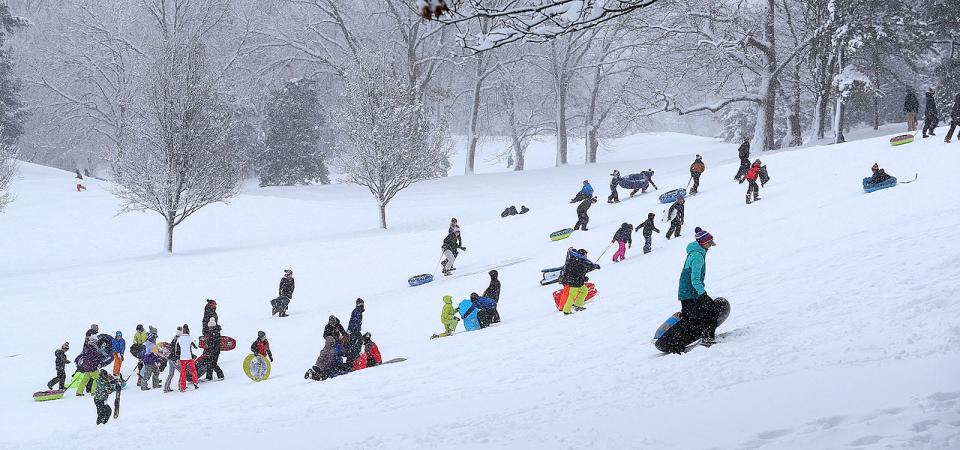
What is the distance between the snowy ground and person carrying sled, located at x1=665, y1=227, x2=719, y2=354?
0.90 ft

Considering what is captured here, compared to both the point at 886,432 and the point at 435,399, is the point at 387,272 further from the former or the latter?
the point at 886,432

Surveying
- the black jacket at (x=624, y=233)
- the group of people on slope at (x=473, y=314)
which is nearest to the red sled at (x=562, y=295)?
the group of people on slope at (x=473, y=314)

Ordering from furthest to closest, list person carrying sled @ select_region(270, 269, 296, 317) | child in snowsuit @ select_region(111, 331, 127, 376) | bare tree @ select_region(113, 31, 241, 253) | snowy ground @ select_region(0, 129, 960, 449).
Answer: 1. bare tree @ select_region(113, 31, 241, 253)
2. person carrying sled @ select_region(270, 269, 296, 317)
3. child in snowsuit @ select_region(111, 331, 127, 376)
4. snowy ground @ select_region(0, 129, 960, 449)

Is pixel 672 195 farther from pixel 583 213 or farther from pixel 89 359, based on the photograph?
pixel 89 359

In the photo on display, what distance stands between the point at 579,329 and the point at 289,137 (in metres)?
43.0

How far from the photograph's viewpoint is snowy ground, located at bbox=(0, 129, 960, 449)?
252 inches

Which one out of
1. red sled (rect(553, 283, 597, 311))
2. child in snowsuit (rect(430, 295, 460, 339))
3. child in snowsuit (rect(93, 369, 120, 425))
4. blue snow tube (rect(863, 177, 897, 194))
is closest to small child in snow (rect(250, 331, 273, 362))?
child in snowsuit (rect(93, 369, 120, 425))

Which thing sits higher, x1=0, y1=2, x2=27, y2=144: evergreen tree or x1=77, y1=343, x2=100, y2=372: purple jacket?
x1=0, y1=2, x2=27, y2=144: evergreen tree

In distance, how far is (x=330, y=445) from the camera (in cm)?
744

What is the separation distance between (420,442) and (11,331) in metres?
16.7

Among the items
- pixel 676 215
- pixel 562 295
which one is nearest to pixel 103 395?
pixel 562 295

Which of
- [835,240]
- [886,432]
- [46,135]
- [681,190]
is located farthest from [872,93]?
[46,135]

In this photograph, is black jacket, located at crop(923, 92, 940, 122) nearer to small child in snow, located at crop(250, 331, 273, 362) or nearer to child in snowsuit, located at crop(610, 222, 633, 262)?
child in snowsuit, located at crop(610, 222, 633, 262)

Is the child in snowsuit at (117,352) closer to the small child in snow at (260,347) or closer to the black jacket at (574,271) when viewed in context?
the small child in snow at (260,347)
